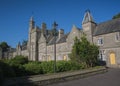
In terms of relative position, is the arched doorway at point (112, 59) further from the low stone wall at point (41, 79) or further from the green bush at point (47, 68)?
the green bush at point (47, 68)

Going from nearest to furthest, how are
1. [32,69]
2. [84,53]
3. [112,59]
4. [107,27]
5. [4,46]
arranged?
[32,69]
[84,53]
[112,59]
[107,27]
[4,46]

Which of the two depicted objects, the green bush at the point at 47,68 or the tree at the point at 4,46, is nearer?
the green bush at the point at 47,68

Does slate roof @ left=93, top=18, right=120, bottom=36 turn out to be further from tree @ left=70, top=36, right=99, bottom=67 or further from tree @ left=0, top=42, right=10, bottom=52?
tree @ left=0, top=42, right=10, bottom=52

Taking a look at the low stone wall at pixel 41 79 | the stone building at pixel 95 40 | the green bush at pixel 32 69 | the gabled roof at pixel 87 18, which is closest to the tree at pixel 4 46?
the stone building at pixel 95 40

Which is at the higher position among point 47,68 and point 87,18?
→ point 87,18

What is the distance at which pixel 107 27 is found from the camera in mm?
29219

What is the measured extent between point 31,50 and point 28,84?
42.8 metres

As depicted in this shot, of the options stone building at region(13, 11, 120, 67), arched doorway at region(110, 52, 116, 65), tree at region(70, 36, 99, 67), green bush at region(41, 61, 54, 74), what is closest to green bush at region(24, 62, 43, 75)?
green bush at region(41, 61, 54, 74)

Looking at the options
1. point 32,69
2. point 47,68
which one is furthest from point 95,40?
point 32,69

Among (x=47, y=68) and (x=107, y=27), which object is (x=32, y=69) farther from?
(x=107, y=27)

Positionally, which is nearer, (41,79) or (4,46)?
(41,79)

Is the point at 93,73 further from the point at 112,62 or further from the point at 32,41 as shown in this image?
the point at 32,41

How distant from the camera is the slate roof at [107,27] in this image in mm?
27222

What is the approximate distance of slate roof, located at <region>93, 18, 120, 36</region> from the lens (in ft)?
89.3
